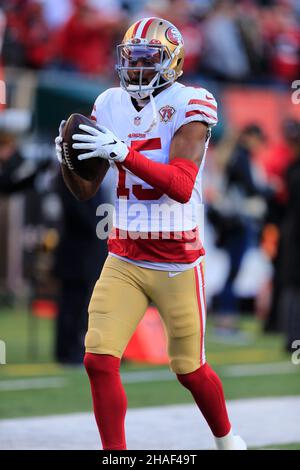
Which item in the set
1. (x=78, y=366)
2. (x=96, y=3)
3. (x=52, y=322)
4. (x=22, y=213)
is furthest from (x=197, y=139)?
(x=96, y=3)

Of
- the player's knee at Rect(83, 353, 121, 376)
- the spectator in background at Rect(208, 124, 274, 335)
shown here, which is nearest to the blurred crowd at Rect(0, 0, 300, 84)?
the spectator in background at Rect(208, 124, 274, 335)

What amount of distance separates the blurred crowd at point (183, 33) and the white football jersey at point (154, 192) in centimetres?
722

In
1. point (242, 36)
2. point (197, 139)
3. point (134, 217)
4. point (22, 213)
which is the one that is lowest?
point (22, 213)

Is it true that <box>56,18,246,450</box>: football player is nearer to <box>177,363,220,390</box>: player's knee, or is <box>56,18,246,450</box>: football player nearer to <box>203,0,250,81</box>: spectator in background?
<box>177,363,220,390</box>: player's knee

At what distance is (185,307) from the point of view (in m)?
4.71

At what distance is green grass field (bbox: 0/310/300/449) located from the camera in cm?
678

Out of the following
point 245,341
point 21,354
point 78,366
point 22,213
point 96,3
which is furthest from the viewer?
point 96,3

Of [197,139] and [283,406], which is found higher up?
[197,139]

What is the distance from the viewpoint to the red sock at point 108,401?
14.7ft

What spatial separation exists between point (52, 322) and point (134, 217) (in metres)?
6.91

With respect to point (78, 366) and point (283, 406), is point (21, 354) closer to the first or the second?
point (78, 366)

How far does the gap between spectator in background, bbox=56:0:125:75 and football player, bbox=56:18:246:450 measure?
8.52 metres
